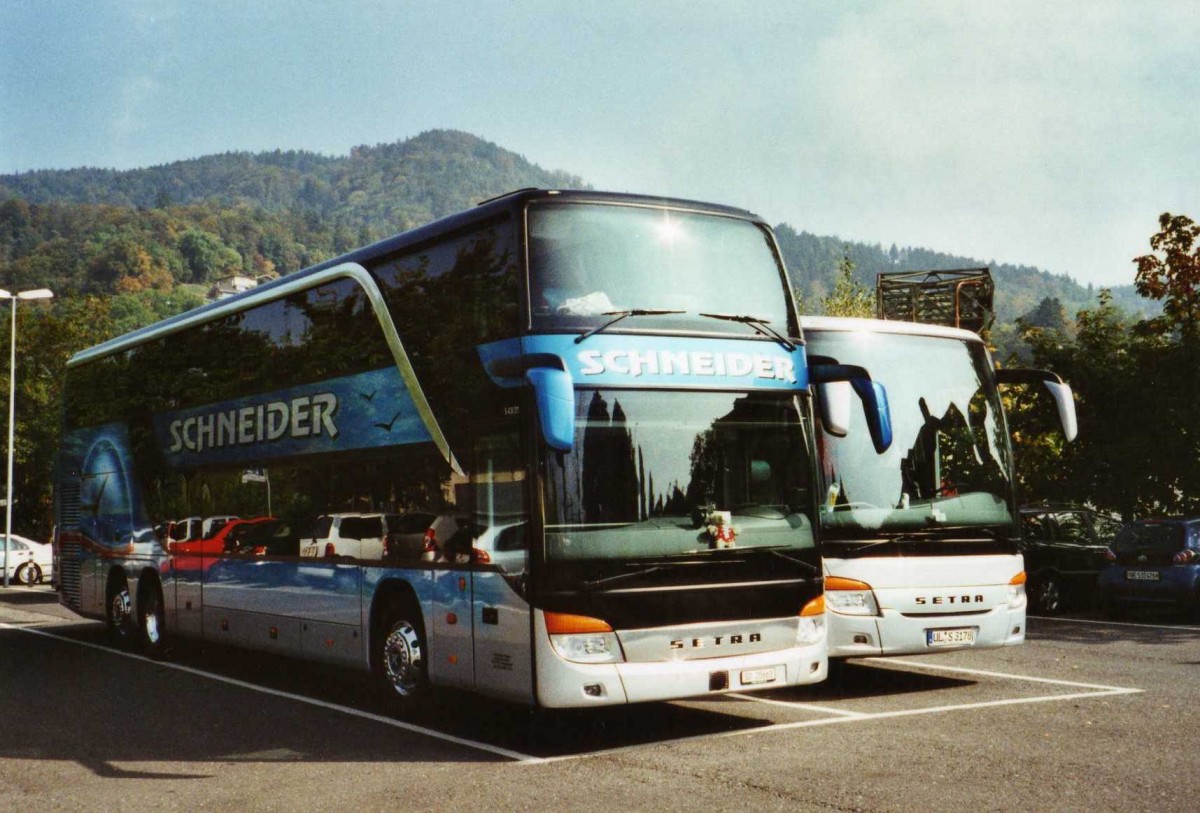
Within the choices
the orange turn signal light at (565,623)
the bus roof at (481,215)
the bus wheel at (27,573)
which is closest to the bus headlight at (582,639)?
the orange turn signal light at (565,623)

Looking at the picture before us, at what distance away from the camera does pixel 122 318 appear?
92.8 m

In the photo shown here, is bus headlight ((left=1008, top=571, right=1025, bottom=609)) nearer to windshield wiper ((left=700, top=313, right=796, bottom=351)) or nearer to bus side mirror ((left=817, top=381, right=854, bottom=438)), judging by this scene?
bus side mirror ((left=817, top=381, right=854, bottom=438))

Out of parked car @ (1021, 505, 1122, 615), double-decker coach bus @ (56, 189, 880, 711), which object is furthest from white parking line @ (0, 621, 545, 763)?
parked car @ (1021, 505, 1122, 615)

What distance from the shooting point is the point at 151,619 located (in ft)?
54.0

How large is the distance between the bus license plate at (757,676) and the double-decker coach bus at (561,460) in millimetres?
15

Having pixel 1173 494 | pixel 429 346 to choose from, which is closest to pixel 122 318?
pixel 1173 494

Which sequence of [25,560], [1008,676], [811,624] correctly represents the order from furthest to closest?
[25,560] < [1008,676] < [811,624]

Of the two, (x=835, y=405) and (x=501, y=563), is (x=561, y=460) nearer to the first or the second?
(x=501, y=563)

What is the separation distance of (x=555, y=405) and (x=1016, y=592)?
19.0 ft

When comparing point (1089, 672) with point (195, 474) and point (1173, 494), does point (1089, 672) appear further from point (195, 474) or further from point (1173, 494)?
point (1173, 494)

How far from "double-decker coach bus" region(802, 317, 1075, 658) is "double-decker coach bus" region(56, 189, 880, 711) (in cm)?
160

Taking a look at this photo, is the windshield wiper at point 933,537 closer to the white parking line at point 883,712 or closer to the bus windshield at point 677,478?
the white parking line at point 883,712

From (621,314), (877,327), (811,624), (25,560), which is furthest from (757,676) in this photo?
(25,560)

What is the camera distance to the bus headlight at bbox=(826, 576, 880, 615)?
452 inches
